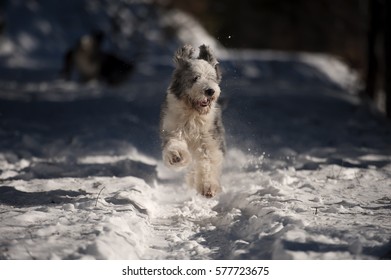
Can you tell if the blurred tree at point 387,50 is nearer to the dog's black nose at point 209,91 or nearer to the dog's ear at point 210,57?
the dog's ear at point 210,57

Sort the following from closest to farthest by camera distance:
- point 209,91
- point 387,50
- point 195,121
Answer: point 209,91 < point 195,121 < point 387,50

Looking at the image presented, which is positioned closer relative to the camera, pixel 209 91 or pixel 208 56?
pixel 209 91

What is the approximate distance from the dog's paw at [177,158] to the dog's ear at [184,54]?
1099 mm

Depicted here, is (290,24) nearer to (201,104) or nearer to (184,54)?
(184,54)

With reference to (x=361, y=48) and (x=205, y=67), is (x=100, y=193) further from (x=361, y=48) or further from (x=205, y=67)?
(x=361, y=48)

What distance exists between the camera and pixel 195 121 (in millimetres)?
5719

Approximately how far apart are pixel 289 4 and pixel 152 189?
78.2ft

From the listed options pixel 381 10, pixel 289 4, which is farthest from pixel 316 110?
pixel 289 4

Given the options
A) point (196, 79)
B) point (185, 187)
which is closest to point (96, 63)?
point (185, 187)

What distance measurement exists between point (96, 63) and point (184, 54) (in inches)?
490

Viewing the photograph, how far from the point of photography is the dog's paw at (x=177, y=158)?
5383mm

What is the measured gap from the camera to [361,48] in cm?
2055

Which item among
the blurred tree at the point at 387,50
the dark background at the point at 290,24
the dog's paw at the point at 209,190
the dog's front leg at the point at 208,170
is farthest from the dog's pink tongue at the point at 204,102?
the dark background at the point at 290,24

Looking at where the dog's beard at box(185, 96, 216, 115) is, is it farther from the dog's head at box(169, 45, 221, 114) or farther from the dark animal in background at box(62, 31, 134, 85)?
the dark animal in background at box(62, 31, 134, 85)
